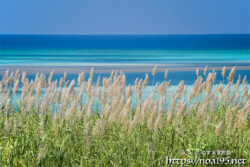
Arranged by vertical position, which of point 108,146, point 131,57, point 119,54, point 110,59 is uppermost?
point 119,54

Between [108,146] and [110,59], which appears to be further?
[110,59]

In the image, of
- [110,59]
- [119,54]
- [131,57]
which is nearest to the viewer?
[110,59]

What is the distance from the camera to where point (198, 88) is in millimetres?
5484

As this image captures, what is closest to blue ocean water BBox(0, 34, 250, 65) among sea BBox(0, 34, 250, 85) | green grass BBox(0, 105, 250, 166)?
sea BBox(0, 34, 250, 85)

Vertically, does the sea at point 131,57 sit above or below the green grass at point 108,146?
above

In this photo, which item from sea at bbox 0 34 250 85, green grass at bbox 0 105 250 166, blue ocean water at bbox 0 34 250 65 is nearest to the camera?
green grass at bbox 0 105 250 166

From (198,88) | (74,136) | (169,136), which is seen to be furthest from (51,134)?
(198,88)

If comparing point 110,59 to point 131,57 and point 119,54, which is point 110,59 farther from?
point 119,54

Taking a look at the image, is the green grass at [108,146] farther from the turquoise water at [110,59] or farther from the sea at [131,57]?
the turquoise water at [110,59]

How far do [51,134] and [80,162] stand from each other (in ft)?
2.25

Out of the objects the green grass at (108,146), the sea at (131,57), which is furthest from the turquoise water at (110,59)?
the green grass at (108,146)

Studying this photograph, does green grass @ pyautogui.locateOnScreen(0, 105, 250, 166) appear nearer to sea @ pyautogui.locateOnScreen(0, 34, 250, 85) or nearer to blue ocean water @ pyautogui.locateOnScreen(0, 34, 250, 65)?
sea @ pyautogui.locateOnScreen(0, 34, 250, 85)

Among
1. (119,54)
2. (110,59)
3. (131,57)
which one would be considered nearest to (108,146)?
(110,59)

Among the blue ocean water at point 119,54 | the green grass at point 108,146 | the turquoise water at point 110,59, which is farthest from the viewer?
the blue ocean water at point 119,54
